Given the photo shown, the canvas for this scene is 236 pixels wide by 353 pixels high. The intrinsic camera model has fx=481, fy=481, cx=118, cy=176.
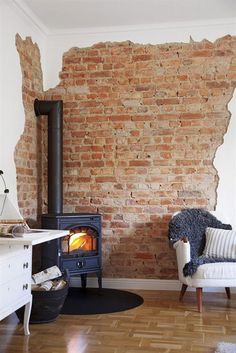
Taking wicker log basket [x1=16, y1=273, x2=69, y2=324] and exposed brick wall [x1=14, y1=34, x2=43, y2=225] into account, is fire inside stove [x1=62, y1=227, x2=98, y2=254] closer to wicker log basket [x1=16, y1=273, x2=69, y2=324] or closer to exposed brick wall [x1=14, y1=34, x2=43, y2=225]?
exposed brick wall [x1=14, y1=34, x2=43, y2=225]

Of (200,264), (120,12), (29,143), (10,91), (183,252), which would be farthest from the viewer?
(29,143)

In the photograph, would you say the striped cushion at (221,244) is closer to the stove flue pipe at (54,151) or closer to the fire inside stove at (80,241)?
the fire inside stove at (80,241)

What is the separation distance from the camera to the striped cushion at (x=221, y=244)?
15.2ft

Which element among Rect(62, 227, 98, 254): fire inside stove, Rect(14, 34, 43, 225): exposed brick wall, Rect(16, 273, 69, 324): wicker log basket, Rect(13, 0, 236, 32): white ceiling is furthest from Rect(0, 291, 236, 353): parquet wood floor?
Rect(13, 0, 236, 32): white ceiling

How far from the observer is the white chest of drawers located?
3162 millimetres

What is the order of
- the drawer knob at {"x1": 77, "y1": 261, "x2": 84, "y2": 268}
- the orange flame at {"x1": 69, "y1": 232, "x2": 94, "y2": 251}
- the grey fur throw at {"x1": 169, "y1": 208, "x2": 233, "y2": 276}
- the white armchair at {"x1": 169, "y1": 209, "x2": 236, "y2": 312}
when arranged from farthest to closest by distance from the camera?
the orange flame at {"x1": 69, "y1": 232, "x2": 94, "y2": 251} < the drawer knob at {"x1": 77, "y1": 261, "x2": 84, "y2": 268} < the grey fur throw at {"x1": 169, "y1": 208, "x2": 233, "y2": 276} < the white armchair at {"x1": 169, "y1": 209, "x2": 236, "y2": 312}

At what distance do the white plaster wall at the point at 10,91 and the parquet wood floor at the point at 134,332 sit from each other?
1.39 meters

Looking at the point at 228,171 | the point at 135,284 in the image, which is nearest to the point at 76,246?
the point at 135,284

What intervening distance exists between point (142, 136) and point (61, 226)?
1364 mm

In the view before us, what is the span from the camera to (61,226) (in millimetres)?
4824

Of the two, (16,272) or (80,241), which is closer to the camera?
(16,272)

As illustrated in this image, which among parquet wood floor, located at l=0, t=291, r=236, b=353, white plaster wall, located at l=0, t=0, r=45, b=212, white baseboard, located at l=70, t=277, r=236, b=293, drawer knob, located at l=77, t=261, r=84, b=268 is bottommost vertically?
parquet wood floor, located at l=0, t=291, r=236, b=353

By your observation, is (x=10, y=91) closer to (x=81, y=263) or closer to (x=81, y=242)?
(x=81, y=242)

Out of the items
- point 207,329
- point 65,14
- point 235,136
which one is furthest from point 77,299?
point 65,14
